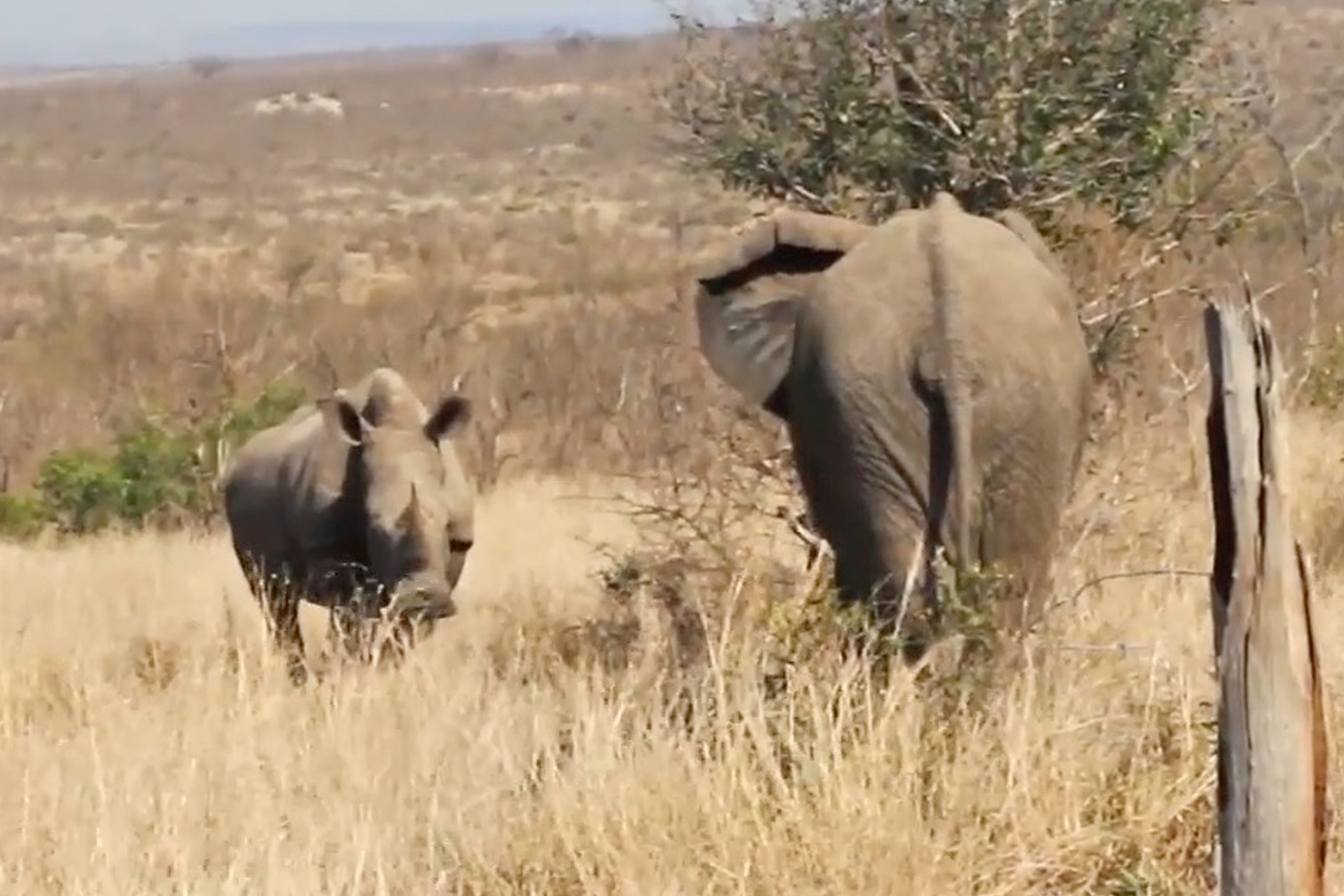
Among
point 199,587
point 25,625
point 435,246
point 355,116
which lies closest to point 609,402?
point 199,587

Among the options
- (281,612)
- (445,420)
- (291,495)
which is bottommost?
(281,612)

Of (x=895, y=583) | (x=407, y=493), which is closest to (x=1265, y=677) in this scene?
(x=895, y=583)

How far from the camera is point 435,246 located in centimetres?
4603

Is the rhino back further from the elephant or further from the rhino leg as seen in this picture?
the elephant

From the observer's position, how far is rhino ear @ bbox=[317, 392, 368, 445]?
439 inches

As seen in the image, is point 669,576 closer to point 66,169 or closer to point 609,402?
point 609,402

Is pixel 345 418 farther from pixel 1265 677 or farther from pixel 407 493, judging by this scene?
pixel 1265 677

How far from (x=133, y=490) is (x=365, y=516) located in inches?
314

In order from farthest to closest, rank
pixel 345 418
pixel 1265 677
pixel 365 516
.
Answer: pixel 345 418
pixel 365 516
pixel 1265 677

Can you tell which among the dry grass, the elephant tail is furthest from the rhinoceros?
the elephant tail

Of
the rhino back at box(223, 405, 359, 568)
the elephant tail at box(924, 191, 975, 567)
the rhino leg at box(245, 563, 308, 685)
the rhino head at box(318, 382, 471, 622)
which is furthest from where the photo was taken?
the rhino back at box(223, 405, 359, 568)

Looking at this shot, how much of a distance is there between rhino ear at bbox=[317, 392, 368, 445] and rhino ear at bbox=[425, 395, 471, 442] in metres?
0.31

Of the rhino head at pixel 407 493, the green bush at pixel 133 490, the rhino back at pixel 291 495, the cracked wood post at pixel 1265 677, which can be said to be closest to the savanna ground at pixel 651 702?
the rhino head at pixel 407 493

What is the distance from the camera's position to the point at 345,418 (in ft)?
36.7
